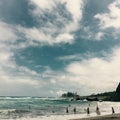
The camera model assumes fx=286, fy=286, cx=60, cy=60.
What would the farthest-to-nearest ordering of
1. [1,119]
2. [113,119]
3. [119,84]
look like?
[119,84]
[1,119]
[113,119]

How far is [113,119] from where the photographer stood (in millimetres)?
52156

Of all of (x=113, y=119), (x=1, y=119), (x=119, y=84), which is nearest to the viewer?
(x=113, y=119)

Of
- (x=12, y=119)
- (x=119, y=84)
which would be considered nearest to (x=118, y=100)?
(x=119, y=84)

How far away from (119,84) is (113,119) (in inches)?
5395

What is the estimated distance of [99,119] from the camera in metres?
52.9

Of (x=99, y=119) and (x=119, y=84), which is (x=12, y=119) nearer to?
(x=99, y=119)

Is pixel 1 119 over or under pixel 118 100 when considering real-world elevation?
under

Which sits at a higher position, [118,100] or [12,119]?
[118,100]

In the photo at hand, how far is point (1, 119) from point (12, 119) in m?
2.34

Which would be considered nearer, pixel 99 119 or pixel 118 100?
pixel 99 119

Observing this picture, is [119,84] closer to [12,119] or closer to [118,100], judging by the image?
[118,100]

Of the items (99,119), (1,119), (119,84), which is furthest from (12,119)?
(119,84)

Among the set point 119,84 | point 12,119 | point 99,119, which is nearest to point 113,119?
point 99,119

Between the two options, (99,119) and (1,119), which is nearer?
(99,119)
